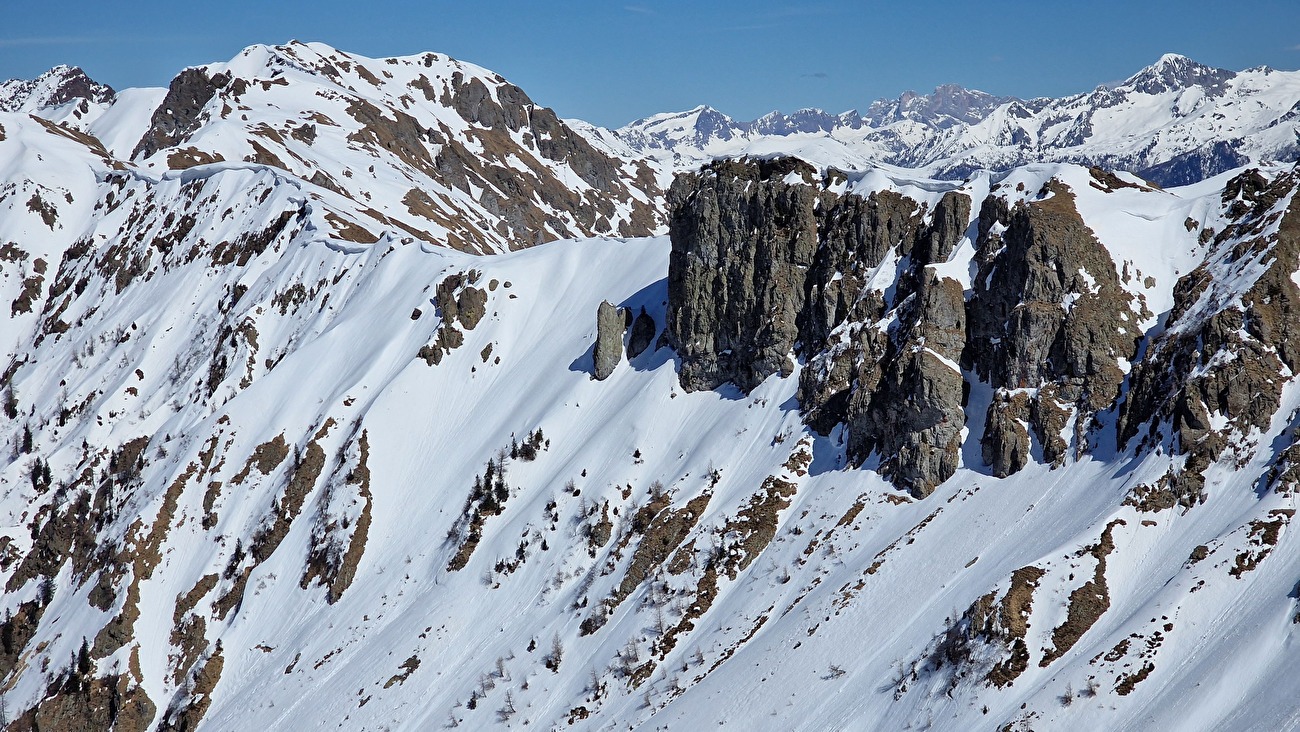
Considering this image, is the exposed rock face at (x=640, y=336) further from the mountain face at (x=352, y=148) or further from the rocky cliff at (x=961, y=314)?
the mountain face at (x=352, y=148)

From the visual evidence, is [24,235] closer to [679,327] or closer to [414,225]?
[414,225]

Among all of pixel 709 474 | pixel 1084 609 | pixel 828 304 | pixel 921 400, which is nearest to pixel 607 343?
pixel 709 474

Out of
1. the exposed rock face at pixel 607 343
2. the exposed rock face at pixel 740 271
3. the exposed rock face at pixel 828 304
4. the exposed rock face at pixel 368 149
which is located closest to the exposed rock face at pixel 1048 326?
the exposed rock face at pixel 828 304

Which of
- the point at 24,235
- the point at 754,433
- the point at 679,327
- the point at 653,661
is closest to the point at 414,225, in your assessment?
the point at 24,235

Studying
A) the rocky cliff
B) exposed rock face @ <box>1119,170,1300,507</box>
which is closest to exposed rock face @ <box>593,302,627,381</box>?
the rocky cliff

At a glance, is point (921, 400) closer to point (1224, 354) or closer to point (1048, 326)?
point (1048, 326)

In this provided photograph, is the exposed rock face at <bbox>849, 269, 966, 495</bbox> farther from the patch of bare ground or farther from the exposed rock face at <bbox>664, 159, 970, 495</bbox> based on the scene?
the patch of bare ground
